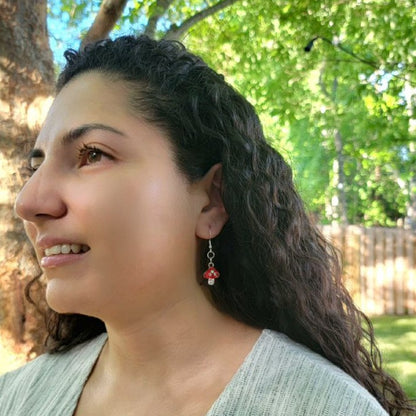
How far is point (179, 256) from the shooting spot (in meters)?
1.41

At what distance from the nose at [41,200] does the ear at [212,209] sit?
350 mm

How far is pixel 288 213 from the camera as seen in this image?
159cm

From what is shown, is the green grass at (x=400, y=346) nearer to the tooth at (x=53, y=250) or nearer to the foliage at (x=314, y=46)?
the foliage at (x=314, y=46)

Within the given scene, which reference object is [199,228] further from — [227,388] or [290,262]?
[227,388]

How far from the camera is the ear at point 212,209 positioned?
148 centimetres

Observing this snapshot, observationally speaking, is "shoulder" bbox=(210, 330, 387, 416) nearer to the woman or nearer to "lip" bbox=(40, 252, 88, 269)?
the woman

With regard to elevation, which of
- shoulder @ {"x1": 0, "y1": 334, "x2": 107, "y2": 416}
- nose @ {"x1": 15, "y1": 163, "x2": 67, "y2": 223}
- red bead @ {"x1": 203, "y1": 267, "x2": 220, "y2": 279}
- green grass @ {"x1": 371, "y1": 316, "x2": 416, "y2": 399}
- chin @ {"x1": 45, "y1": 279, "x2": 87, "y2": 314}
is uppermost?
nose @ {"x1": 15, "y1": 163, "x2": 67, "y2": 223}

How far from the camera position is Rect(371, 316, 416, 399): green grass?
4.79 m

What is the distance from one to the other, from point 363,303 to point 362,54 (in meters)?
3.78

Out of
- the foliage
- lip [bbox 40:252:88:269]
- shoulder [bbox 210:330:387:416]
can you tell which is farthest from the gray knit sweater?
the foliage

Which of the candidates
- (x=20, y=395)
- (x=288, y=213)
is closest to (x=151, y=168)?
(x=288, y=213)

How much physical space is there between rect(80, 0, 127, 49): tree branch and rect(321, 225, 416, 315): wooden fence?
19.6 feet

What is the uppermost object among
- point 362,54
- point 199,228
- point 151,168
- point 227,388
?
point 362,54

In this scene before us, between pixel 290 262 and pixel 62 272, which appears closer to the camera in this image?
pixel 62 272
